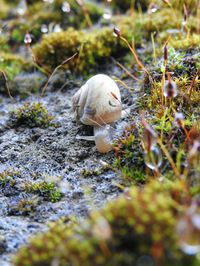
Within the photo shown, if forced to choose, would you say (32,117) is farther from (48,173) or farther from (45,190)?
(45,190)

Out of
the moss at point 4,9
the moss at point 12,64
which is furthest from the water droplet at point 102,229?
the moss at point 4,9

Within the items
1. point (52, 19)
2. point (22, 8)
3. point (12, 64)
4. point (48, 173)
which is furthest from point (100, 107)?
point (22, 8)

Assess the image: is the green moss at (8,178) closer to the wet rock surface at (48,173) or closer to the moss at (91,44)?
the wet rock surface at (48,173)

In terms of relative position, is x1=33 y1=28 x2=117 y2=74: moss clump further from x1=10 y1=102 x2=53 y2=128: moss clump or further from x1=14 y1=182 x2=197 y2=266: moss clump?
x1=14 y1=182 x2=197 y2=266: moss clump

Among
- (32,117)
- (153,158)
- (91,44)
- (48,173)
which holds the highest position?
(91,44)

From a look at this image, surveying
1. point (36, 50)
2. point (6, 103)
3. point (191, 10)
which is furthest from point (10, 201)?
point (191, 10)

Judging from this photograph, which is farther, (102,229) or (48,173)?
(48,173)

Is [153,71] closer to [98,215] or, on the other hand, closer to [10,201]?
[10,201]

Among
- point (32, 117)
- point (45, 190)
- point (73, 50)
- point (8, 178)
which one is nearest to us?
point (45, 190)
